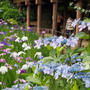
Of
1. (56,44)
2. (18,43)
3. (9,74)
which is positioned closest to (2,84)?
(9,74)

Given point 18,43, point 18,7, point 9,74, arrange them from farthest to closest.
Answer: point 18,7
point 18,43
point 9,74

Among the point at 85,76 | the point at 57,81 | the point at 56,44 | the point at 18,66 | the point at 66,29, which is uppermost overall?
the point at 56,44

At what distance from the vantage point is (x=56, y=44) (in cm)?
215

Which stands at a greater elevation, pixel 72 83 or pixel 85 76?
pixel 85 76

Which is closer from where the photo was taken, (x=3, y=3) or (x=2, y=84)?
(x=2, y=84)

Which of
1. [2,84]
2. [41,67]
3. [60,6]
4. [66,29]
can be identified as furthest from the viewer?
[60,6]

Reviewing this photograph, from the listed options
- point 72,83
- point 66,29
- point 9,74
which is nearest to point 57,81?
point 72,83

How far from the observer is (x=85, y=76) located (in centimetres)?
173

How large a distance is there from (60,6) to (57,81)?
8072 millimetres

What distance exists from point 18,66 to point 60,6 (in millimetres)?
6871

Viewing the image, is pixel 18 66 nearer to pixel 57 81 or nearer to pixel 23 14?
pixel 57 81

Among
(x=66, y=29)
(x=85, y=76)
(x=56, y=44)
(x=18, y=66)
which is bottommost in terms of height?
(x=66, y=29)

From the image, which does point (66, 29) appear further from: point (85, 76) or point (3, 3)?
point (85, 76)

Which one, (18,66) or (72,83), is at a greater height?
(72,83)
